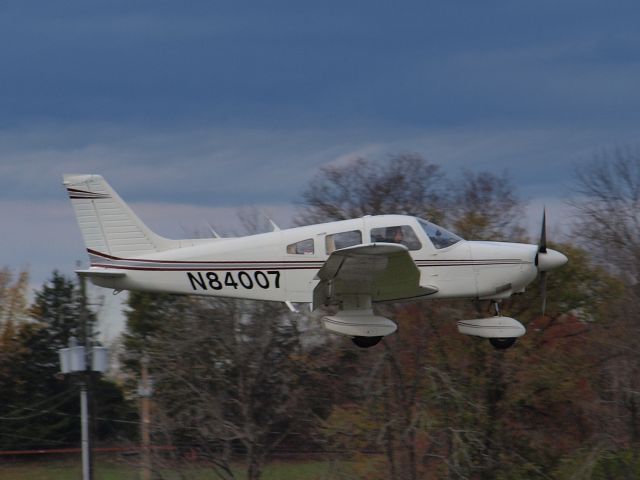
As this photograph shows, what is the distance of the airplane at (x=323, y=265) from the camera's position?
53.6 ft

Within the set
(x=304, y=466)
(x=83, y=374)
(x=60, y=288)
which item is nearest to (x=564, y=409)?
(x=304, y=466)

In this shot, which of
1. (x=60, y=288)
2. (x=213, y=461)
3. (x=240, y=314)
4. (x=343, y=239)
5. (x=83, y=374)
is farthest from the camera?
(x=60, y=288)

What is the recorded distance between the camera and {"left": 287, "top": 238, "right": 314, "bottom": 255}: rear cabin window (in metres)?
16.5

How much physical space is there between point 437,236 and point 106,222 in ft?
18.1

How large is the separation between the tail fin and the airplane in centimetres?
2

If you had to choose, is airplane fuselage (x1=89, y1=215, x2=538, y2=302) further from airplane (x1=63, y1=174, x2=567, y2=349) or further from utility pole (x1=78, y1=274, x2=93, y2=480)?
utility pole (x1=78, y1=274, x2=93, y2=480)

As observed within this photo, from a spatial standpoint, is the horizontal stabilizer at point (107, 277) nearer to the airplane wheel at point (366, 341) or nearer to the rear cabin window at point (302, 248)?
the rear cabin window at point (302, 248)

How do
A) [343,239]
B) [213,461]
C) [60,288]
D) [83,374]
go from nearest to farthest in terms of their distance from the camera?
[343,239], [83,374], [213,461], [60,288]

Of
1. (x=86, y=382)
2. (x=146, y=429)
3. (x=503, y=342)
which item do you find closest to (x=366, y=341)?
(x=503, y=342)

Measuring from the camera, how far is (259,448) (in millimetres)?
27609

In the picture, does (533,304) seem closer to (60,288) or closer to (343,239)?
(343,239)

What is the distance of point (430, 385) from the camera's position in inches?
1128

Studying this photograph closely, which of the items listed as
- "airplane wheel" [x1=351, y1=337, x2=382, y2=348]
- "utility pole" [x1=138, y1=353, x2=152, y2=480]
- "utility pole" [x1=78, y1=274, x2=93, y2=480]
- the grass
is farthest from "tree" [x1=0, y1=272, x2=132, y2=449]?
"airplane wheel" [x1=351, y1=337, x2=382, y2=348]

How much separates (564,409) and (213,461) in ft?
33.3
